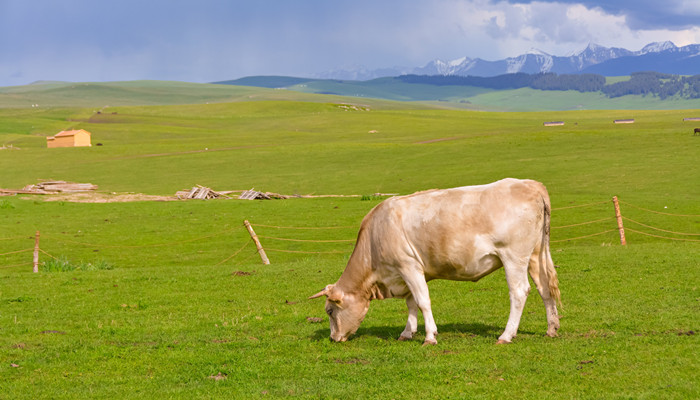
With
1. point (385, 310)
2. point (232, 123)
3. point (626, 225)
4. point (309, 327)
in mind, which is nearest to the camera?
point (309, 327)

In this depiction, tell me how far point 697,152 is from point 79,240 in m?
46.3

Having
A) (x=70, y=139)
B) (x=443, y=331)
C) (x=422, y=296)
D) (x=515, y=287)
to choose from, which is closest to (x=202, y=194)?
(x=443, y=331)

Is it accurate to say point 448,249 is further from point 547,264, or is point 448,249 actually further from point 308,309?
point 308,309

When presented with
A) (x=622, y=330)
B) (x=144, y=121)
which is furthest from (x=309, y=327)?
(x=144, y=121)

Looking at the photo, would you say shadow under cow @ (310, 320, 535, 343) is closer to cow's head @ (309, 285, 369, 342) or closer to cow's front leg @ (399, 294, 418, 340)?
cow's front leg @ (399, 294, 418, 340)

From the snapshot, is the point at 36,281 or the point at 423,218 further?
the point at 36,281

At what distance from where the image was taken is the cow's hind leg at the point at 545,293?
42.9ft

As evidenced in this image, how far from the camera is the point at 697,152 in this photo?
55.4m

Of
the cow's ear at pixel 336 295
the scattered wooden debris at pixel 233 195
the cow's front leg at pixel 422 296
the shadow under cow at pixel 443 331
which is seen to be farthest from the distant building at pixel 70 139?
the cow's front leg at pixel 422 296

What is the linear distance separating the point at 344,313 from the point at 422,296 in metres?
1.66

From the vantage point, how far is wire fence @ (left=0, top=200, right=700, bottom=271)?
102 feet

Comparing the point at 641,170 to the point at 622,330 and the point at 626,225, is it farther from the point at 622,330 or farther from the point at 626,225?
the point at 622,330

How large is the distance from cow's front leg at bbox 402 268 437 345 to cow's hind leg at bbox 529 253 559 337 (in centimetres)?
214

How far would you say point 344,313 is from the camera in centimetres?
1367
